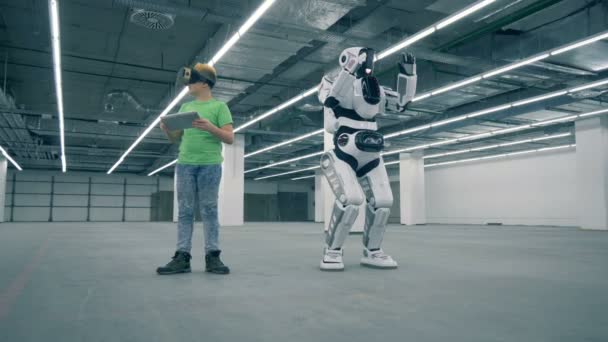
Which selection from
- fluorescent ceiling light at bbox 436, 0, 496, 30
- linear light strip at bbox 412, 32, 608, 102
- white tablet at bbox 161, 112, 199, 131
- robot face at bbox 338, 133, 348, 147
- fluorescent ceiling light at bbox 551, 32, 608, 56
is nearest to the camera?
white tablet at bbox 161, 112, 199, 131

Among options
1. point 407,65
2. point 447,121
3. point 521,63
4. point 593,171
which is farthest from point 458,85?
point 593,171

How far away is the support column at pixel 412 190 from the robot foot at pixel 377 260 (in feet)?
62.1

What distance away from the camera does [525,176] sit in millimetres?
22859

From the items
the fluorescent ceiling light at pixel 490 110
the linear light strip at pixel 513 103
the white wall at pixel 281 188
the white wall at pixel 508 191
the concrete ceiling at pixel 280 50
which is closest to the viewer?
the concrete ceiling at pixel 280 50

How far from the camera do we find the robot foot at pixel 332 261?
3.40m

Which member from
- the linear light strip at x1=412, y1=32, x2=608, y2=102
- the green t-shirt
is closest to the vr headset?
the green t-shirt

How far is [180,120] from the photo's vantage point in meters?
2.90

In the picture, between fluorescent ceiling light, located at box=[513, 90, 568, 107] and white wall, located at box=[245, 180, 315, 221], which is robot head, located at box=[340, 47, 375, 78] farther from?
white wall, located at box=[245, 180, 315, 221]

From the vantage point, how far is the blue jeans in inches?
125

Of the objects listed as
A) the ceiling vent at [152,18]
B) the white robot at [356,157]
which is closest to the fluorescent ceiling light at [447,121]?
the ceiling vent at [152,18]

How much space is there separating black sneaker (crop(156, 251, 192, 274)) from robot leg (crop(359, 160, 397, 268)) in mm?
1497

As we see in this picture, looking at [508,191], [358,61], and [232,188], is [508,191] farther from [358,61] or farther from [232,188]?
[358,61]

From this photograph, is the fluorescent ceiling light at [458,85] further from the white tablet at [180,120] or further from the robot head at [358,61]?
the white tablet at [180,120]

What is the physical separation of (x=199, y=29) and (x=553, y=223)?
1935cm
